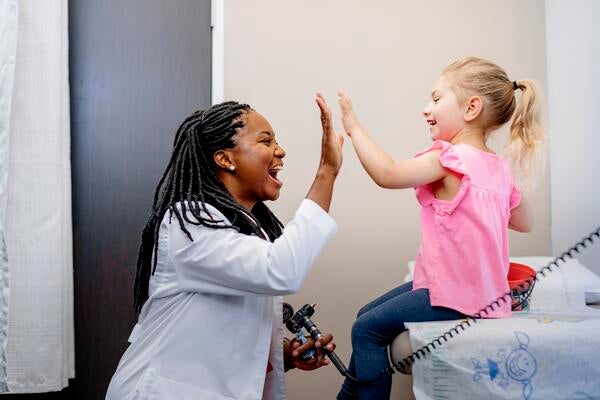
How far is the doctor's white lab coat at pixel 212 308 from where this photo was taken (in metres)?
0.98

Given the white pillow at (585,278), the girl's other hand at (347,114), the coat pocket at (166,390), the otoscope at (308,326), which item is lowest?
the coat pocket at (166,390)

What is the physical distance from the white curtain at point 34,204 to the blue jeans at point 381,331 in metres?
0.79

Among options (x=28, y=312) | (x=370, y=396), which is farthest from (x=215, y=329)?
(x=28, y=312)

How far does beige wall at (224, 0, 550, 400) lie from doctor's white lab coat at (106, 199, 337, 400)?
666 mm

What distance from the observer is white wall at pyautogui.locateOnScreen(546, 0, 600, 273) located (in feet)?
4.32

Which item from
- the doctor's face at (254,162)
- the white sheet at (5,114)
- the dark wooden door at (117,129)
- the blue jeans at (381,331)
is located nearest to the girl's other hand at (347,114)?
the doctor's face at (254,162)

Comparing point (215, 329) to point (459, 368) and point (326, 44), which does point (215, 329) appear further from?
point (326, 44)

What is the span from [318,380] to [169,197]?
33.3 inches

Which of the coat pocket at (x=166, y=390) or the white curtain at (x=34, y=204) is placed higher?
the white curtain at (x=34, y=204)

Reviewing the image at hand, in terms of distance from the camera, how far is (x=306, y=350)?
1179mm

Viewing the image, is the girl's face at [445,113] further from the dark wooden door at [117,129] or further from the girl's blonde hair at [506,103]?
the dark wooden door at [117,129]

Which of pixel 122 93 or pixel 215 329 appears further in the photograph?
pixel 122 93

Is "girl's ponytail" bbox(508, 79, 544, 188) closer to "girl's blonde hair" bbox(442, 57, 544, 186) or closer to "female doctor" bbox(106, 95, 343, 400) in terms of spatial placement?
"girl's blonde hair" bbox(442, 57, 544, 186)

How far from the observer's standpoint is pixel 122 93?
1738 millimetres
